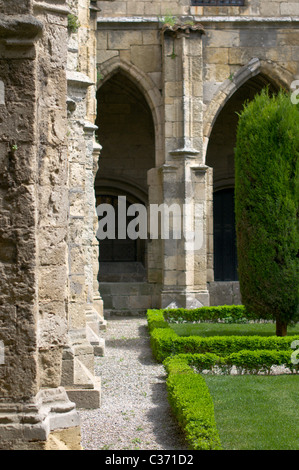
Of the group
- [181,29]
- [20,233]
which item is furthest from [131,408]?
[181,29]

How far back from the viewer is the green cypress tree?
781cm

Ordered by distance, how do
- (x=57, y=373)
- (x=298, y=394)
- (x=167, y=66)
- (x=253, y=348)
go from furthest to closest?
(x=167, y=66)
(x=253, y=348)
(x=298, y=394)
(x=57, y=373)

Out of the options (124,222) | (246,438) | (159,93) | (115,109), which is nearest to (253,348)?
(246,438)

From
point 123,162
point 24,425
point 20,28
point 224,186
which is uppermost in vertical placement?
point 123,162

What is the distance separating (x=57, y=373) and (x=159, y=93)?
28.7 ft

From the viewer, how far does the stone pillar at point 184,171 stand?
11008 mm

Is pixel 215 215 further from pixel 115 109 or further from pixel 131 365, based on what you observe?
pixel 131 365

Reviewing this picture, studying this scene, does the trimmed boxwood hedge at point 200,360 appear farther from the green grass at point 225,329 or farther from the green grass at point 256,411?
the green grass at point 225,329

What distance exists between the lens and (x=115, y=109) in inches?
560

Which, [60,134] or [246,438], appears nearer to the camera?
[60,134]

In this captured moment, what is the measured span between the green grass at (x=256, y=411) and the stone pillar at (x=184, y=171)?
15.6 ft

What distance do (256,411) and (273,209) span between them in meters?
3.45

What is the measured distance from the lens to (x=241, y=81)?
38.7 feet

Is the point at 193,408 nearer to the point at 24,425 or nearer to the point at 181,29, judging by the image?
the point at 24,425
